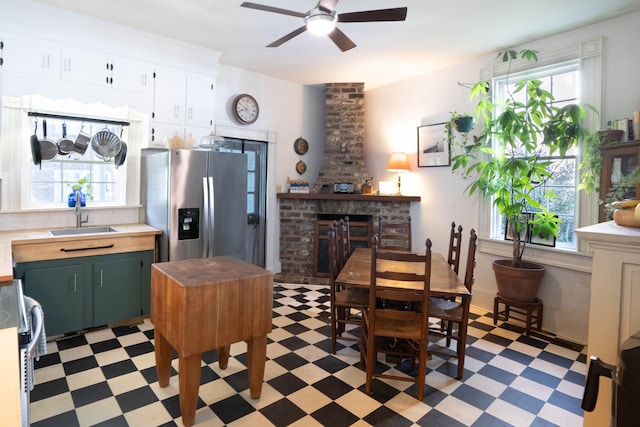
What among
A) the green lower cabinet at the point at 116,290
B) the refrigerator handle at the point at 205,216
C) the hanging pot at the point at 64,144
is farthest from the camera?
the refrigerator handle at the point at 205,216

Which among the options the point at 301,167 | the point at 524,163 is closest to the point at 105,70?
the point at 301,167

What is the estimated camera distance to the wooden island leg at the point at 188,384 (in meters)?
1.92

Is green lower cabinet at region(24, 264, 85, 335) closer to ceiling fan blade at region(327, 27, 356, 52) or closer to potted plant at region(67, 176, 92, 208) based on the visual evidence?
potted plant at region(67, 176, 92, 208)

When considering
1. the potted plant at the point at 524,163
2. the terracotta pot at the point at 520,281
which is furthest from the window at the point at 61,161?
the terracotta pot at the point at 520,281

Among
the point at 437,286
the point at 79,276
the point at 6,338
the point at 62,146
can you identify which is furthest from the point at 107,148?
the point at 437,286

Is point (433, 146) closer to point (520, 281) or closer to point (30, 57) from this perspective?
point (520, 281)

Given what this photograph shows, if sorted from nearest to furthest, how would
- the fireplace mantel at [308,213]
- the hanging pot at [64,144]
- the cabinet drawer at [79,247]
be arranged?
the cabinet drawer at [79,247]
the hanging pot at [64,144]
the fireplace mantel at [308,213]

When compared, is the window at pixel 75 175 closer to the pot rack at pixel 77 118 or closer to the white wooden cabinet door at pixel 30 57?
the pot rack at pixel 77 118

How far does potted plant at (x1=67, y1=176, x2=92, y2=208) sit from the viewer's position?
3.42 meters

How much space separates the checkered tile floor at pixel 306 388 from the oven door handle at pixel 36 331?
1.02m

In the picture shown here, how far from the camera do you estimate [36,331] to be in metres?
1.24

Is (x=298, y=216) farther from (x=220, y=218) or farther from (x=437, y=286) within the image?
(x=437, y=286)

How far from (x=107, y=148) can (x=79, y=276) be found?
1.28 m

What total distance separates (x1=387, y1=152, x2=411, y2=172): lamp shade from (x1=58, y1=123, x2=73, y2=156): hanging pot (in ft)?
11.9
